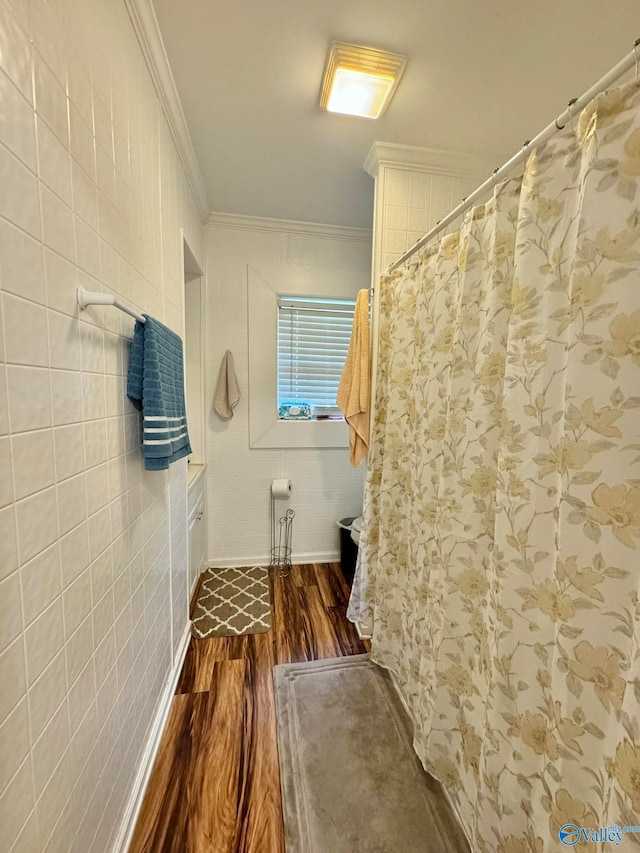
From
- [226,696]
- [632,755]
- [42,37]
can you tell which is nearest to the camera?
[632,755]

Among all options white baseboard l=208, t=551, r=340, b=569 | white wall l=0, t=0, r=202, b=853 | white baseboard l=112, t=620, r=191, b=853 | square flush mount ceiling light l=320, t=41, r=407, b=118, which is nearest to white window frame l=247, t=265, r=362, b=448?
white baseboard l=208, t=551, r=340, b=569

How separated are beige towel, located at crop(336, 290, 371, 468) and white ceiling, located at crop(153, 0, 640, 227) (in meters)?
0.75

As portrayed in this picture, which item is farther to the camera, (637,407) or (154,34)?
(154,34)

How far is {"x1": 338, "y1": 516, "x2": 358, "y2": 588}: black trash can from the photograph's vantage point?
2506 mm

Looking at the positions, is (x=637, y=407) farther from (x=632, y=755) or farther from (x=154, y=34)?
(x=154, y=34)

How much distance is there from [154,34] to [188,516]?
2.01 metres

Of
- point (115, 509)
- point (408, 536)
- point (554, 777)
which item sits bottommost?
point (554, 777)

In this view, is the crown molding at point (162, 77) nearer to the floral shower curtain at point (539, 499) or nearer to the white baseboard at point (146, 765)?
the floral shower curtain at point (539, 499)

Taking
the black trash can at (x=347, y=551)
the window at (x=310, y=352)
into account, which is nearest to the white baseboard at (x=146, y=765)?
the black trash can at (x=347, y=551)

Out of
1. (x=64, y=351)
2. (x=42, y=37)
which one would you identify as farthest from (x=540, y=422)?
(x=42, y=37)

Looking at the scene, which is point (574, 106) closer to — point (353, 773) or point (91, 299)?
point (91, 299)

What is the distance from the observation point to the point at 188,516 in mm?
1928

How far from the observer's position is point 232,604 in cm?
216

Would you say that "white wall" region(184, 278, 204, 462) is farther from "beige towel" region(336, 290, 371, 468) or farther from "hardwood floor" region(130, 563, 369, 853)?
"hardwood floor" region(130, 563, 369, 853)
